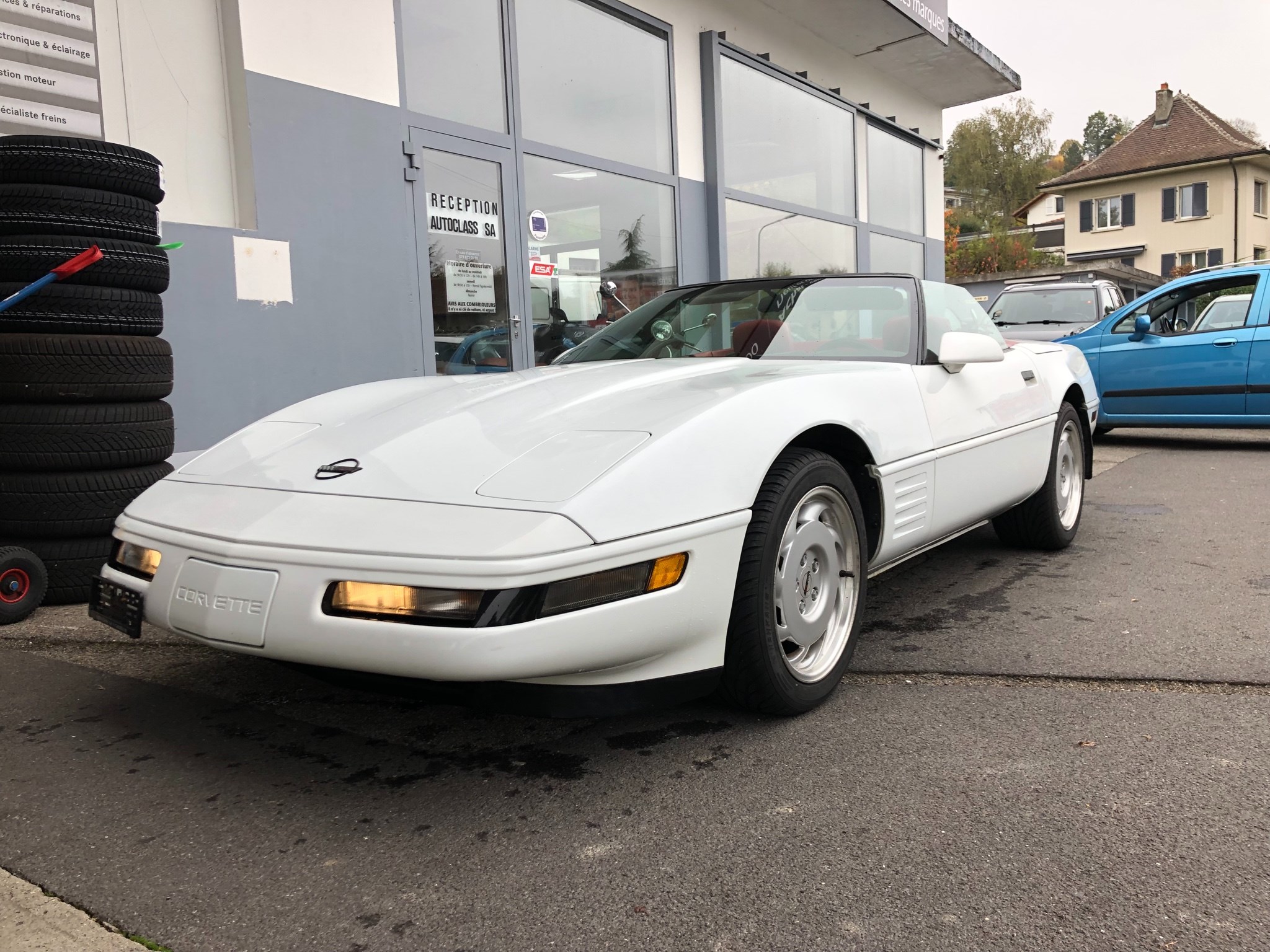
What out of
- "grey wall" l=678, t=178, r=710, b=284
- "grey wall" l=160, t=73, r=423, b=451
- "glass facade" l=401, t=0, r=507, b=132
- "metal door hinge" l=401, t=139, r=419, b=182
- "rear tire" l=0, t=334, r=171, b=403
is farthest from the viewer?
"grey wall" l=678, t=178, r=710, b=284

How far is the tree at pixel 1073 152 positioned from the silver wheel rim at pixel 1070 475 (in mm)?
107317

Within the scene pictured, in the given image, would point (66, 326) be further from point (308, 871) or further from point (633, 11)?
point (633, 11)

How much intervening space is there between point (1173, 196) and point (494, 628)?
46.6 meters

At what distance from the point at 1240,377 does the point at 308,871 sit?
8845 millimetres

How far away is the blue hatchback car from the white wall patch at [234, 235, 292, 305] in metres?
6.63

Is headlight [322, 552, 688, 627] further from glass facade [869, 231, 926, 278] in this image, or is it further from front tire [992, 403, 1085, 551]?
glass facade [869, 231, 926, 278]

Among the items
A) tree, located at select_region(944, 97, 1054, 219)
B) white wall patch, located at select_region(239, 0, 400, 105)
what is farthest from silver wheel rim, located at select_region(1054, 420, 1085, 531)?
tree, located at select_region(944, 97, 1054, 219)

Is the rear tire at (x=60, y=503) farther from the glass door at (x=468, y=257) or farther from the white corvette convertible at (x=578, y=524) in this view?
the glass door at (x=468, y=257)

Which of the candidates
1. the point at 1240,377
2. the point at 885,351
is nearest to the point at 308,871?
the point at 885,351

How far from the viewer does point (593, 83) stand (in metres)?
8.27

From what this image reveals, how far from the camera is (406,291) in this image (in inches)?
250

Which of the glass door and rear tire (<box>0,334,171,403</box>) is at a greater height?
the glass door

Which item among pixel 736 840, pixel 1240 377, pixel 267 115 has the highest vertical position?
pixel 267 115

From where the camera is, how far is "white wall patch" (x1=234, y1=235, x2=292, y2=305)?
541 cm
